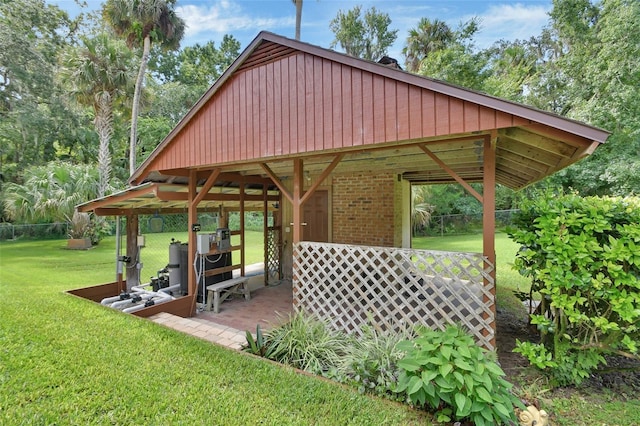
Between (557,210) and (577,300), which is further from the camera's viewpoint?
(557,210)

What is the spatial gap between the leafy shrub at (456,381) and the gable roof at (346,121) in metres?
2.02

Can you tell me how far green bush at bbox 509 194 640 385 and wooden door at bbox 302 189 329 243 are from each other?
465 centimetres

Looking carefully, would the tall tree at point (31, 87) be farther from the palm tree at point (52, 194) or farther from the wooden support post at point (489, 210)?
the wooden support post at point (489, 210)

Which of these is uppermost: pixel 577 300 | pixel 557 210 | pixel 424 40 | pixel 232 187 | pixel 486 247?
pixel 424 40

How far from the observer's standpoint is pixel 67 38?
69.8 feet

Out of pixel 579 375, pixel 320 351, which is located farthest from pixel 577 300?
pixel 320 351

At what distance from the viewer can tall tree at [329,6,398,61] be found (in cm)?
2355

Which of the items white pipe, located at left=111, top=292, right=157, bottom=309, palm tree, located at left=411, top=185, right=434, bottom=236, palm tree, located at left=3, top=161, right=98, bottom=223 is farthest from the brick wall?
palm tree, located at left=3, top=161, right=98, bottom=223

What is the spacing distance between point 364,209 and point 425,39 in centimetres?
1893

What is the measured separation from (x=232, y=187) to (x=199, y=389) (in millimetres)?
5434

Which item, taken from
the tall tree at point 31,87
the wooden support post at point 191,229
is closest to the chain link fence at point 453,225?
the wooden support post at point 191,229

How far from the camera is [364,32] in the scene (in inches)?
947

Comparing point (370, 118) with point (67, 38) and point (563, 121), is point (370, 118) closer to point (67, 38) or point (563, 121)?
point (563, 121)

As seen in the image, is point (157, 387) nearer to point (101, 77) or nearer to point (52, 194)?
point (52, 194)
